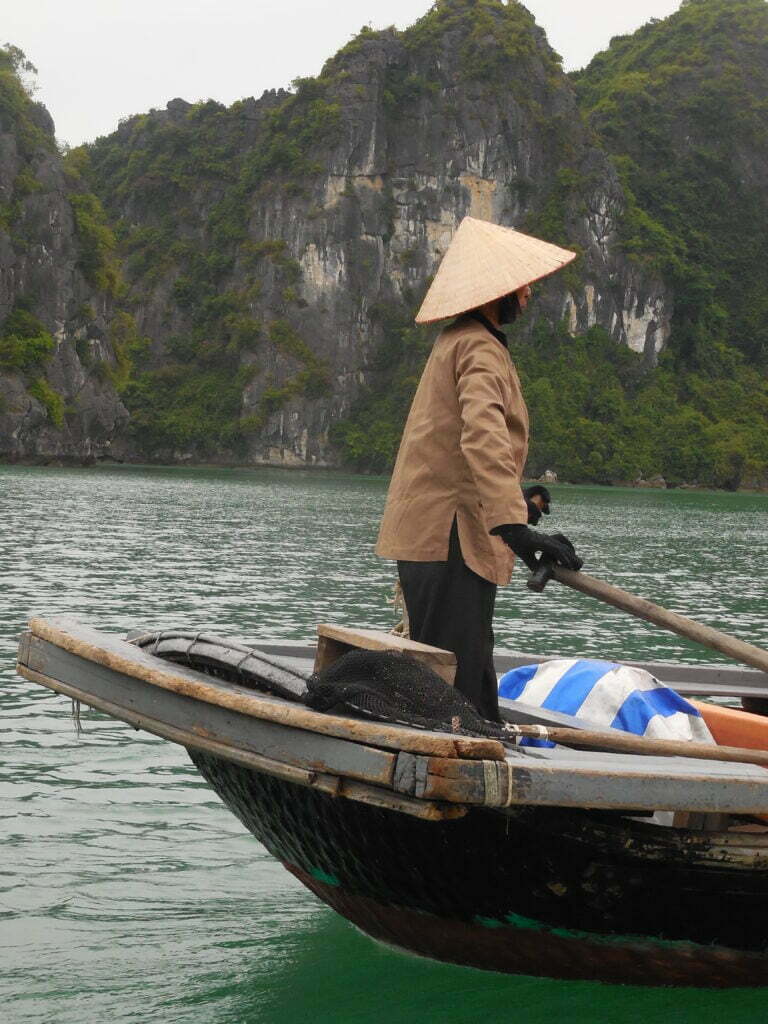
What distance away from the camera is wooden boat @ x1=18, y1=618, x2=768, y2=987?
106 inches

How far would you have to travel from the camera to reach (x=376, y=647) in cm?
306

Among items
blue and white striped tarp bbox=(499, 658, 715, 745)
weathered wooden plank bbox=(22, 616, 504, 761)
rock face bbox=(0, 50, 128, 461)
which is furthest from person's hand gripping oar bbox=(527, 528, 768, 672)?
rock face bbox=(0, 50, 128, 461)

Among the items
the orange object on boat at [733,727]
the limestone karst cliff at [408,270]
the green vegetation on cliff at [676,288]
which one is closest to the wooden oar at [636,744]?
the orange object on boat at [733,727]

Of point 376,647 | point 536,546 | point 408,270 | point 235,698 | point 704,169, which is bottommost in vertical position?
point 235,698

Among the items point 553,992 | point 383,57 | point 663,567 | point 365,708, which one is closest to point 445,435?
point 365,708

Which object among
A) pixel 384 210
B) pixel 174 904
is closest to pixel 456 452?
pixel 174 904

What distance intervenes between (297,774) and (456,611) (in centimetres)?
86

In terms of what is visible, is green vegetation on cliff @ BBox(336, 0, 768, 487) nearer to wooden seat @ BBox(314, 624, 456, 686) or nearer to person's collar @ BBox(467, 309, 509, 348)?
person's collar @ BBox(467, 309, 509, 348)

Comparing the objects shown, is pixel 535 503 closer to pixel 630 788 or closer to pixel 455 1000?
pixel 630 788

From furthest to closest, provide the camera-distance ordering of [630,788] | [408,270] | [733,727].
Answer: [408,270] → [733,727] → [630,788]

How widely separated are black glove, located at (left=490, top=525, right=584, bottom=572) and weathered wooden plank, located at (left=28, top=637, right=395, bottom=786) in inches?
32.3

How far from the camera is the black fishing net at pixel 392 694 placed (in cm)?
292

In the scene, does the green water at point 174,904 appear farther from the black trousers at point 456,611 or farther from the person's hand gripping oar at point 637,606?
the person's hand gripping oar at point 637,606

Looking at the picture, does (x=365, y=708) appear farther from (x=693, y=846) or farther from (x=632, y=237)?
(x=632, y=237)
